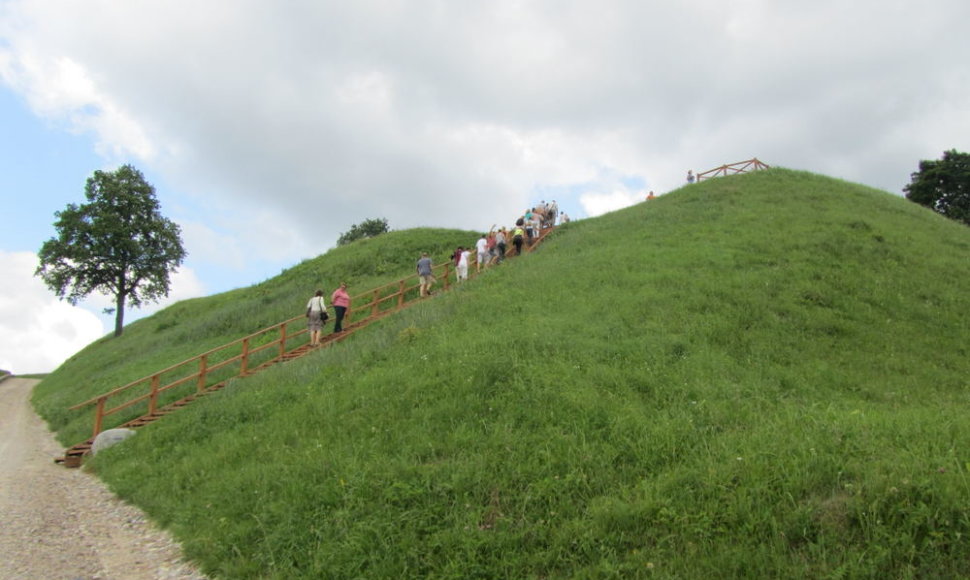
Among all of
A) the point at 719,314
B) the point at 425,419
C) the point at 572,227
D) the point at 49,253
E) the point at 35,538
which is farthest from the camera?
the point at 49,253

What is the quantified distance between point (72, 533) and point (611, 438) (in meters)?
7.06

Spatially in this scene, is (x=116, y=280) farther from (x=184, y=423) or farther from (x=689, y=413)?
(x=689, y=413)

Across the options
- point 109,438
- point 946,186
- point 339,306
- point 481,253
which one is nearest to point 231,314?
point 339,306

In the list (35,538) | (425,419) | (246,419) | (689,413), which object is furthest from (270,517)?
(689,413)

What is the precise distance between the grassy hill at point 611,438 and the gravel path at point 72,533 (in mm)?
282

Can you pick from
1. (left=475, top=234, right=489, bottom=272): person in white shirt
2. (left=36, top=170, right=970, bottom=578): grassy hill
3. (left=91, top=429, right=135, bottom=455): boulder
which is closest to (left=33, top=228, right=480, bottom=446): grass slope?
(left=91, top=429, right=135, bottom=455): boulder

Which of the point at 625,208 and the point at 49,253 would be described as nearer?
the point at 625,208

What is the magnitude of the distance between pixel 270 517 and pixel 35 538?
3.32 meters

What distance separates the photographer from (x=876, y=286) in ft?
45.7

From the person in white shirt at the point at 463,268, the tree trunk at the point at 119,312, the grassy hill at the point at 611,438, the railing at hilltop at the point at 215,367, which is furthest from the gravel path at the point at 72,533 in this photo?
the tree trunk at the point at 119,312

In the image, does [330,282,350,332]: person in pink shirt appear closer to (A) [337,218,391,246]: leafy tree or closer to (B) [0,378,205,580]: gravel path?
(B) [0,378,205,580]: gravel path

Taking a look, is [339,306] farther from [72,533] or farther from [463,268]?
[72,533]

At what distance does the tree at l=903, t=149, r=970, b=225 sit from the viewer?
42.7 metres

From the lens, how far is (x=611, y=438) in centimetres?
678
